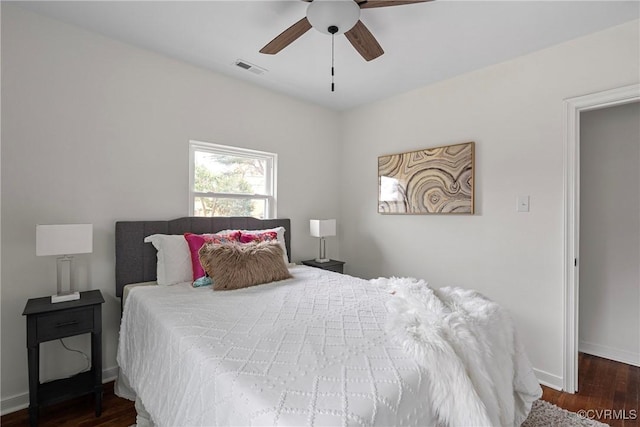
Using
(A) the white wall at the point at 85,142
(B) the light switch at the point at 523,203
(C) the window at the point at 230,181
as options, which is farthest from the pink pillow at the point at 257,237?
(B) the light switch at the point at 523,203

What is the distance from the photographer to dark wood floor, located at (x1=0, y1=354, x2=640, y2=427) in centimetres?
200

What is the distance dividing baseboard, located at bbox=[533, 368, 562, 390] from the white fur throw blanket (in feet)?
3.15

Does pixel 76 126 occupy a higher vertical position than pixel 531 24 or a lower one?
lower

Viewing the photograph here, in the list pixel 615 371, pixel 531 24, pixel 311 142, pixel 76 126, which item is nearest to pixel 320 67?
pixel 311 142

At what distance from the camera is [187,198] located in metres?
2.87

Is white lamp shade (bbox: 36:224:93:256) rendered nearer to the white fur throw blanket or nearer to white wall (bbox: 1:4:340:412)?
white wall (bbox: 1:4:340:412)

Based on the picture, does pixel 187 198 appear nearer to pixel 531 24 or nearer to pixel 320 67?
pixel 320 67

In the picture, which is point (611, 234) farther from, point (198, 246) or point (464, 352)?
Answer: point (198, 246)

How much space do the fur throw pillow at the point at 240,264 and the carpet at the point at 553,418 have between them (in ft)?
6.28

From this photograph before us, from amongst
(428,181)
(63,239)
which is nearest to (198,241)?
(63,239)

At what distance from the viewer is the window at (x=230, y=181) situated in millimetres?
2988

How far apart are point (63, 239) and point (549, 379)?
3.68 m

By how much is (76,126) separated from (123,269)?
3.64 feet

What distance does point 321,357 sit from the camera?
1.24 m
